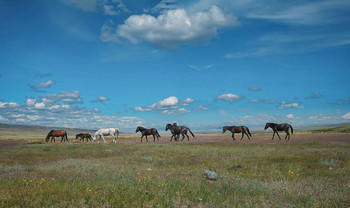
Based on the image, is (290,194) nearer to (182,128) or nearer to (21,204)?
(21,204)

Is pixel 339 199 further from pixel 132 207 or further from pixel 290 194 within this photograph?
pixel 132 207

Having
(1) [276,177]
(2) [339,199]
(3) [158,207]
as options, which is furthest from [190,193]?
(1) [276,177]

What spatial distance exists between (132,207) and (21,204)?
302 centimetres

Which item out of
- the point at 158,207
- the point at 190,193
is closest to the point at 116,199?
the point at 158,207

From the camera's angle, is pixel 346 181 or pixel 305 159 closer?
pixel 346 181

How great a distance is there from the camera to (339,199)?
772 cm

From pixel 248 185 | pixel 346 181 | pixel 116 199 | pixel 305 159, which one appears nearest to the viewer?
pixel 116 199

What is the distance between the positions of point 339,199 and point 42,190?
9.39 metres

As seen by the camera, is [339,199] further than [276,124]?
No

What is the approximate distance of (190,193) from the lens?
8.01m

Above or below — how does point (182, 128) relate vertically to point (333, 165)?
above

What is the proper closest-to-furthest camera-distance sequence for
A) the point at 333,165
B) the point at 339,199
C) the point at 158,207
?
the point at 158,207, the point at 339,199, the point at 333,165

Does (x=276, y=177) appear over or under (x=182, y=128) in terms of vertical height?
under

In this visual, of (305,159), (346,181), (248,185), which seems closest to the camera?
(248,185)
